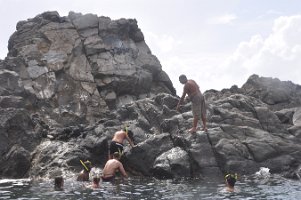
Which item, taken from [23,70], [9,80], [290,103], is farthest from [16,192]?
[290,103]

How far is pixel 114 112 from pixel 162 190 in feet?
52.5

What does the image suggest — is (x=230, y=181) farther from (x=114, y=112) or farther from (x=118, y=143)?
(x=114, y=112)

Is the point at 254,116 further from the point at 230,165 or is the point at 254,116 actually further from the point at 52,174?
the point at 52,174

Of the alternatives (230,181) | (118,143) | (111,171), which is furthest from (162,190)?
(118,143)

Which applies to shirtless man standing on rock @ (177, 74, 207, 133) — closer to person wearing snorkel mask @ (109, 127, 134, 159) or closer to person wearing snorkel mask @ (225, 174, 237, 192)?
person wearing snorkel mask @ (109, 127, 134, 159)

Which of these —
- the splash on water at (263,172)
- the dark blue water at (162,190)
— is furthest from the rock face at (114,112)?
the dark blue water at (162,190)

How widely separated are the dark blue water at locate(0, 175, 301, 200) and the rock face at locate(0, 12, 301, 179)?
1846mm

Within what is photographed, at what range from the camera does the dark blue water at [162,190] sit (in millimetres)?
20781

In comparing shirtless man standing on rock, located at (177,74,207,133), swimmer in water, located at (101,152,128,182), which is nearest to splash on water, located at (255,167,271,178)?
shirtless man standing on rock, located at (177,74,207,133)

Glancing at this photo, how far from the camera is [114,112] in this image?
37844mm

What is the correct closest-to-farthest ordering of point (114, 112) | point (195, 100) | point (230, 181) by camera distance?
point (230, 181)
point (195, 100)
point (114, 112)

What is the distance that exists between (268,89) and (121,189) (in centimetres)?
3342

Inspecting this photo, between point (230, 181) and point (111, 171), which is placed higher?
point (111, 171)

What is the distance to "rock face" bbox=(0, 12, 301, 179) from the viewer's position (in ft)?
93.7
